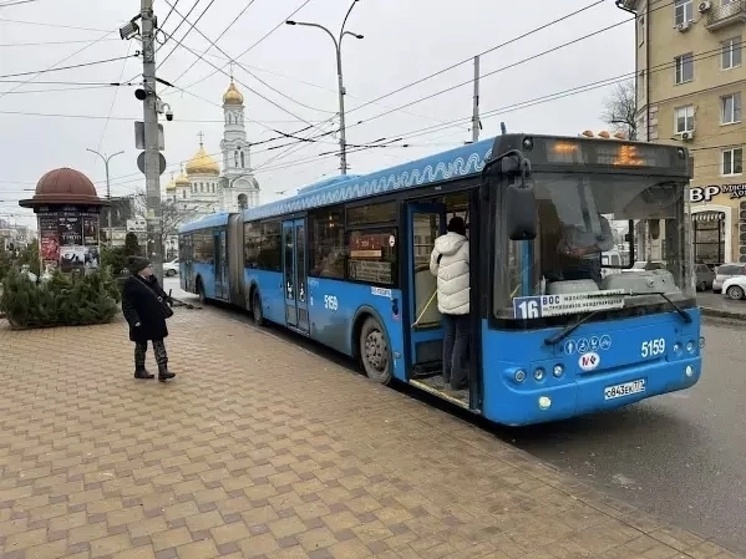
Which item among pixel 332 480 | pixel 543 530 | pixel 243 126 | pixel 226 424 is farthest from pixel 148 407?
pixel 243 126

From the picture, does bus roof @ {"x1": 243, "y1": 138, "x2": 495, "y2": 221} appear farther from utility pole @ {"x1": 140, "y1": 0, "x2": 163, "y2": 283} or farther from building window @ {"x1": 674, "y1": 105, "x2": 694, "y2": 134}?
building window @ {"x1": 674, "y1": 105, "x2": 694, "y2": 134}

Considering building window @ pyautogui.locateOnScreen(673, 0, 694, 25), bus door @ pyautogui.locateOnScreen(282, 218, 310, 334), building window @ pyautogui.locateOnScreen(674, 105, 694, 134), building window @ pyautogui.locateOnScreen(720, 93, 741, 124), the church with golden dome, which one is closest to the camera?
bus door @ pyautogui.locateOnScreen(282, 218, 310, 334)

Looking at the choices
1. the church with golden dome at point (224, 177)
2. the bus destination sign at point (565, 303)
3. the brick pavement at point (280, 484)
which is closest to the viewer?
the brick pavement at point (280, 484)

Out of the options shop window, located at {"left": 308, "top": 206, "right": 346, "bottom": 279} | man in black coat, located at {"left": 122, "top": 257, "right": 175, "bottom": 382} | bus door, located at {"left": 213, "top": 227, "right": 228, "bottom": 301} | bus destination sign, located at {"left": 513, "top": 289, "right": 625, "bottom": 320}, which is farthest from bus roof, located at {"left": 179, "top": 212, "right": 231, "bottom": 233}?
bus destination sign, located at {"left": 513, "top": 289, "right": 625, "bottom": 320}

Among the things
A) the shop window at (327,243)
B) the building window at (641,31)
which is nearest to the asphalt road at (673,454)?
the shop window at (327,243)

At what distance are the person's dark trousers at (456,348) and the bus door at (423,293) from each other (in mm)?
610

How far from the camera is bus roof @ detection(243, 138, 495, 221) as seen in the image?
5.27 meters

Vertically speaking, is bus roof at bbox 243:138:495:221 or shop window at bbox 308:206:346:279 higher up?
bus roof at bbox 243:138:495:221

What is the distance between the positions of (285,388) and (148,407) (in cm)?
149

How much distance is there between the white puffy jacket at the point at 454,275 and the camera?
224 inches

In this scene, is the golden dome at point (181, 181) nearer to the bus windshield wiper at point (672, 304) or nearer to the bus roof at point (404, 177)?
the bus roof at point (404, 177)

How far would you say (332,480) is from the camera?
14.0 feet

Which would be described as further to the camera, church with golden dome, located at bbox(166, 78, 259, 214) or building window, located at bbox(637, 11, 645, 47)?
church with golden dome, located at bbox(166, 78, 259, 214)

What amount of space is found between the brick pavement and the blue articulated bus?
627mm
